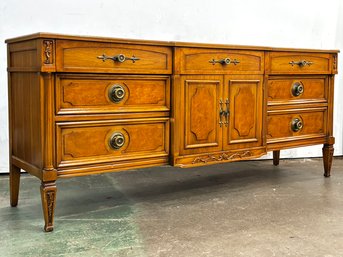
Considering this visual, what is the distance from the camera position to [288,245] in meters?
1.92

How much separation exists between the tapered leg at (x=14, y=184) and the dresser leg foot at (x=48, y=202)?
44 centimetres

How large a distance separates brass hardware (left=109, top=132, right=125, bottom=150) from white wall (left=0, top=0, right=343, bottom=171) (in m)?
1.31

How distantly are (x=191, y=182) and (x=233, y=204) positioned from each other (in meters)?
0.58

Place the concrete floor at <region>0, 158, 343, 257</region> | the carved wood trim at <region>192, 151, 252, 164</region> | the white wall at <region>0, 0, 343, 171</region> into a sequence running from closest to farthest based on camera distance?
the concrete floor at <region>0, 158, 343, 257</region> → the carved wood trim at <region>192, 151, 252, 164</region> → the white wall at <region>0, 0, 343, 171</region>

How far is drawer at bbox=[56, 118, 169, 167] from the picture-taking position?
6.95 feet

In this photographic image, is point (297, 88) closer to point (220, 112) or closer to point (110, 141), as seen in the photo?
point (220, 112)

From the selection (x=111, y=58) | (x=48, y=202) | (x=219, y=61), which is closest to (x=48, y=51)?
(x=111, y=58)

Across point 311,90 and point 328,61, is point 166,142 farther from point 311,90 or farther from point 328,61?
point 328,61

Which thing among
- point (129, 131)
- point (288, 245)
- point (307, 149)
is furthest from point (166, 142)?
point (307, 149)

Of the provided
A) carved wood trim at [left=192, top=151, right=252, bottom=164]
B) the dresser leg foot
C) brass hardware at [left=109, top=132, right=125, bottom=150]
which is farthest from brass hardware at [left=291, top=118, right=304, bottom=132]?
the dresser leg foot

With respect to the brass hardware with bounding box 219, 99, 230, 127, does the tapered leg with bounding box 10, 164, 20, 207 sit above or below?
below

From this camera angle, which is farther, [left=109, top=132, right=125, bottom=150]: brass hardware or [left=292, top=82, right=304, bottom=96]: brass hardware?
[left=292, top=82, right=304, bottom=96]: brass hardware

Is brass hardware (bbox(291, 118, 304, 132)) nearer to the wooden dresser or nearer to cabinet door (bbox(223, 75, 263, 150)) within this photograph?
the wooden dresser

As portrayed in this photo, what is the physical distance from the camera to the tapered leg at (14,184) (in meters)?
2.46
